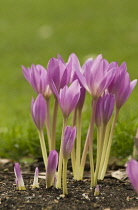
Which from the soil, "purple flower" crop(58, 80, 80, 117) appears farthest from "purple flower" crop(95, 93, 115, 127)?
the soil

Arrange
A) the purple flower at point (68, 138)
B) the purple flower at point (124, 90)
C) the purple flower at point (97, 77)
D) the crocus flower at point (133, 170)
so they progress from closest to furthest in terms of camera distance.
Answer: the crocus flower at point (133, 170) → the purple flower at point (68, 138) → the purple flower at point (97, 77) → the purple flower at point (124, 90)

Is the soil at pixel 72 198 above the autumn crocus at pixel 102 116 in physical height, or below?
below

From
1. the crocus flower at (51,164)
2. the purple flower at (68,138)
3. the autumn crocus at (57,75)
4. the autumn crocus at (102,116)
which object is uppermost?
the autumn crocus at (57,75)

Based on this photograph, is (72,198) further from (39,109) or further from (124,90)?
(124,90)

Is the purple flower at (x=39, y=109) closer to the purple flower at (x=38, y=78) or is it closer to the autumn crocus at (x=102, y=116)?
the purple flower at (x=38, y=78)

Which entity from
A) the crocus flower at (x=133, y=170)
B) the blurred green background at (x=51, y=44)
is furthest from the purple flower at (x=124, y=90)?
the blurred green background at (x=51, y=44)

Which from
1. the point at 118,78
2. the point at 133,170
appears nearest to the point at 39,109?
the point at 118,78
